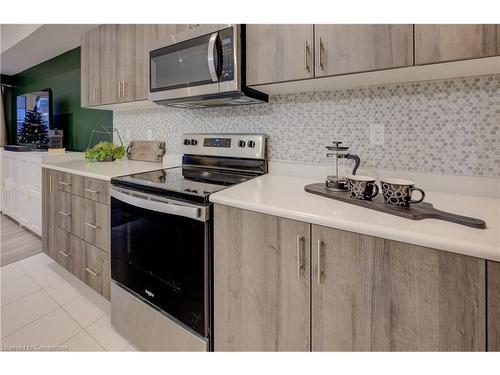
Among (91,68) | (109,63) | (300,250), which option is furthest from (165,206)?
(91,68)

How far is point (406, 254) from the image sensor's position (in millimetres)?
708

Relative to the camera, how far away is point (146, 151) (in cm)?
236

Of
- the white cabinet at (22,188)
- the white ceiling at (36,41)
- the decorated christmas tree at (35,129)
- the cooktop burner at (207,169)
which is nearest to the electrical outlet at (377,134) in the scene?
the cooktop burner at (207,169)

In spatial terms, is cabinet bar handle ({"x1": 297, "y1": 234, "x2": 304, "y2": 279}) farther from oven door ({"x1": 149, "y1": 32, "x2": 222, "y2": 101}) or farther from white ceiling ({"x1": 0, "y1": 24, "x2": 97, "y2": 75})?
white ceiling ({"x1": 0, "y1": 24, "x2": 97, "y2": 75})

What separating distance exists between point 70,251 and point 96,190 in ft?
2.25

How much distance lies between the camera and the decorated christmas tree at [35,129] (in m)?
3.44

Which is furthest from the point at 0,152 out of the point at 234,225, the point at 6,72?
the point at 234,225

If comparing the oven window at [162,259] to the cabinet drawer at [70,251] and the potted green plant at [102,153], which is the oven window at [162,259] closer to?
the cabinet drawer at [70,251]

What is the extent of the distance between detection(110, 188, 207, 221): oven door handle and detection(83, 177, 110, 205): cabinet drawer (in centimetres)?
23

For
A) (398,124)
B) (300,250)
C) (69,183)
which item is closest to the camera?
(300,250)

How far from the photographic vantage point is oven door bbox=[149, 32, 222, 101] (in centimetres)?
139

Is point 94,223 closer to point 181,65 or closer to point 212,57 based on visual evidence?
point 181,65
